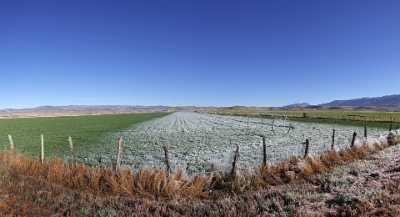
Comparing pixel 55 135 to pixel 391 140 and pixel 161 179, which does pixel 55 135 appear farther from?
pixel 161 179

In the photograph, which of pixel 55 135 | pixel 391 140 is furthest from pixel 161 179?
pixel 55 135

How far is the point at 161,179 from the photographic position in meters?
11.2

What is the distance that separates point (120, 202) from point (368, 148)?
545 inches

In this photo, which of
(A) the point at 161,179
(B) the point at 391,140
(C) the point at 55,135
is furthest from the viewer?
(C) the point at 55,135

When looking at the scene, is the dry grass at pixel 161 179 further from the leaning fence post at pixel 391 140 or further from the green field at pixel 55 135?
the green field at pixel 55 135

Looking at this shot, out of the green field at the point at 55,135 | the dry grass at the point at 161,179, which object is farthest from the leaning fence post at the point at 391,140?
the green field at the point at 55,135

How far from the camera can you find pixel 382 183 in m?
10.0

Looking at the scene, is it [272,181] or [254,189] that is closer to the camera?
[254,189]

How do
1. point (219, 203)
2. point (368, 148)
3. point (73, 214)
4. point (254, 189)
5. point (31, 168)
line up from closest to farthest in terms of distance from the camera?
point (73, 214) < point (219, 203) < point (254, 189) < point (31, 168) < point (368, 148)

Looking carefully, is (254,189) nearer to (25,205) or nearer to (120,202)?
(120,202)

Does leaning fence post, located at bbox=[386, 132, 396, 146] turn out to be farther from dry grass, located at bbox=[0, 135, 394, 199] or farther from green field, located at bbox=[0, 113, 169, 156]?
green field, located at bbox=[0, 113, 169, 156]

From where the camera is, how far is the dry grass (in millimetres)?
10922

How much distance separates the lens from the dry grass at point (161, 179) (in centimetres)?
1092

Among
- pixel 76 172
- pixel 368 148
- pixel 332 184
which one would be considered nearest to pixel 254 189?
pixel 332 184
